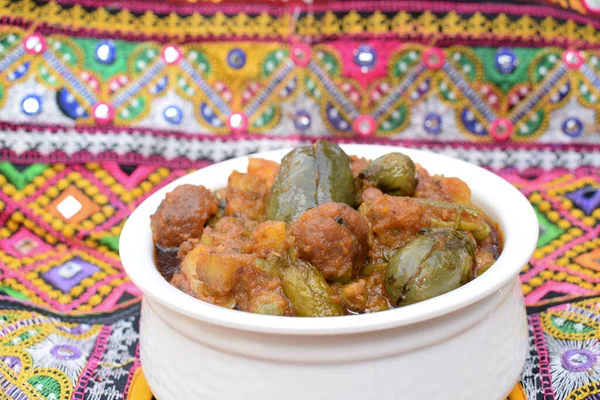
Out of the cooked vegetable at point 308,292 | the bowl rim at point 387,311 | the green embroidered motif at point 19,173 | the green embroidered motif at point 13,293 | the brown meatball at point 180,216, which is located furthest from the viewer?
the green embroidered motif at point 19,173

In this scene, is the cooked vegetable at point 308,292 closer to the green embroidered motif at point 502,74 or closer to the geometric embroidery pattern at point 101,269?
the geometric embroidery pattern at point 101,269

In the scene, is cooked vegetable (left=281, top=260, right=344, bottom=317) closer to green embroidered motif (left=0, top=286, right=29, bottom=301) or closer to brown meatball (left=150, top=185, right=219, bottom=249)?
brown meatball (left=150, top=185, right=219, bottom=249)

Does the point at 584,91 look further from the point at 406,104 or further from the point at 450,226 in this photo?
the point at 450,226

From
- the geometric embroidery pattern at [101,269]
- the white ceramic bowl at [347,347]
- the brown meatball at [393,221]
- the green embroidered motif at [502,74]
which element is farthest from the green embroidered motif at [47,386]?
the green embroidered motif at [502,74]

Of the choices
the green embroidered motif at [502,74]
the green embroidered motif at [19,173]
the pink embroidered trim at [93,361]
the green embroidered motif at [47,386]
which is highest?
the green embroidered motif at [502,74]

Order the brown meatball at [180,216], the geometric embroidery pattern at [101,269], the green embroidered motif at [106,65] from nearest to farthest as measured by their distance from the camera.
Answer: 1. the brown meatball at [180,216]
2. the geometric embroidery pattern at [101,269]
3. the green embroidered motif at [106,65]

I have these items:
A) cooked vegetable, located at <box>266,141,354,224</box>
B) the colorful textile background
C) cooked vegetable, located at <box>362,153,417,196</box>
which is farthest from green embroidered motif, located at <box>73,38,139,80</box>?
cooked vegetable, located at <box>362,153,417,196</box>

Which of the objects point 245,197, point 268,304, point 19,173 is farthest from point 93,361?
point 19,173
